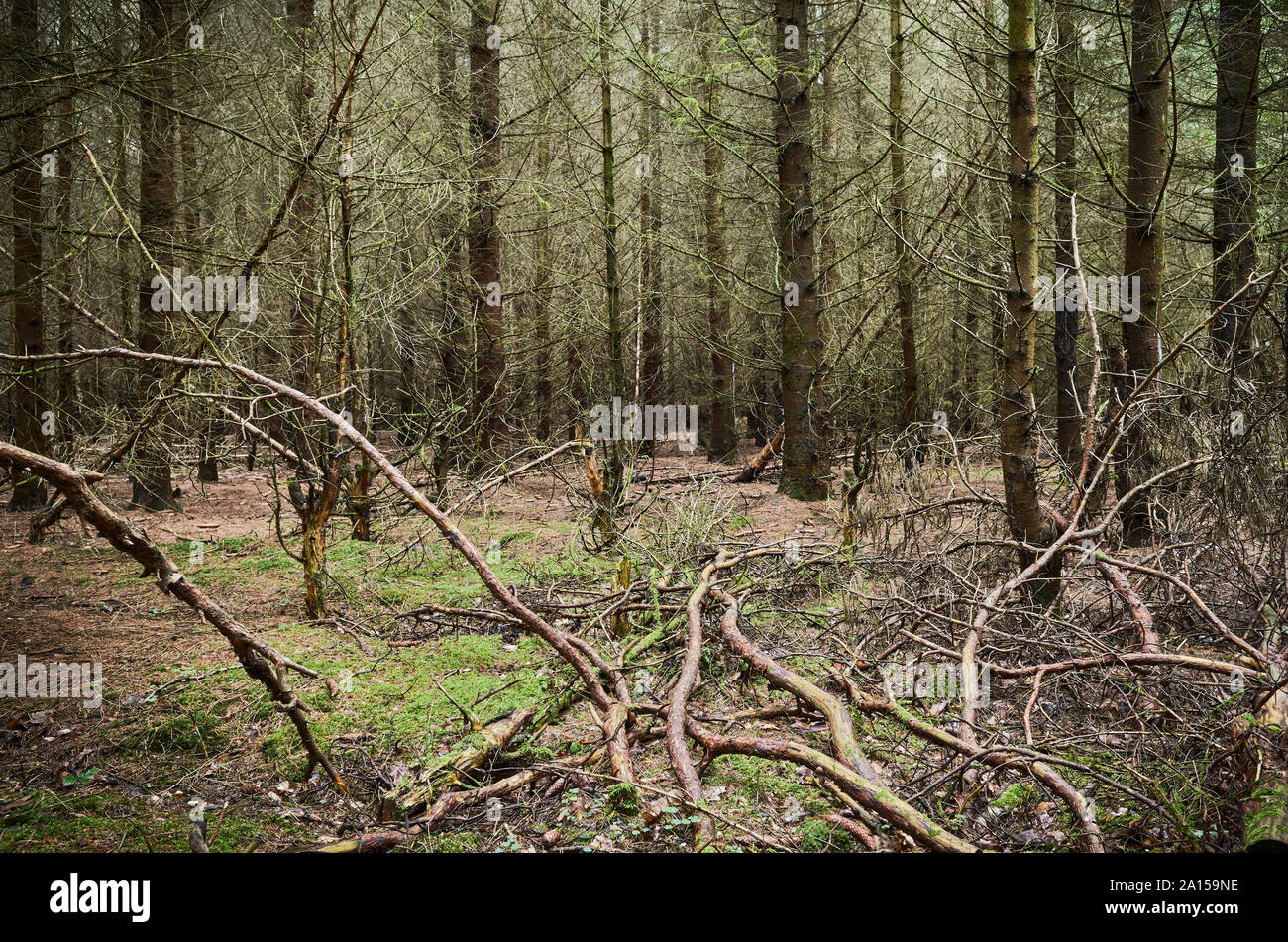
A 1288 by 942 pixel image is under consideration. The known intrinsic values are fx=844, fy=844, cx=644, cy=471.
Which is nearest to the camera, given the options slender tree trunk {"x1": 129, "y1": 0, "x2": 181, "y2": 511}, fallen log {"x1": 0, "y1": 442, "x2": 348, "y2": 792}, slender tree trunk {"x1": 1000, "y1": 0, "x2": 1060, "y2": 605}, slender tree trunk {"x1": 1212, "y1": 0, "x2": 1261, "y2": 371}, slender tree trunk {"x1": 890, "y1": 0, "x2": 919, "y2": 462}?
fallen log {"x1": 0, "y1": 442, "x2": 348, "y2": 792}

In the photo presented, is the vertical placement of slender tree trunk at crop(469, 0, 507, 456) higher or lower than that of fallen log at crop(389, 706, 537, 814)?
higher

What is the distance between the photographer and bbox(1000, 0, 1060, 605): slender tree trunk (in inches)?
209

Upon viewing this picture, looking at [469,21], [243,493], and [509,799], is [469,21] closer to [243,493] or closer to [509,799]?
[243,493]

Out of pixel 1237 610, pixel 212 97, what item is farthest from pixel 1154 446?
pixel 212 97

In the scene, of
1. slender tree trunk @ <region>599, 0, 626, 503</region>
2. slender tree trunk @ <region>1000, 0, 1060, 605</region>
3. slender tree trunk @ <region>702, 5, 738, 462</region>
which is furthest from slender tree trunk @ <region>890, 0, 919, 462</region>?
slender tree trunk @ <region>1000, 0, 1060, 605</region>

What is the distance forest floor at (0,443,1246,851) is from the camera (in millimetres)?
3447

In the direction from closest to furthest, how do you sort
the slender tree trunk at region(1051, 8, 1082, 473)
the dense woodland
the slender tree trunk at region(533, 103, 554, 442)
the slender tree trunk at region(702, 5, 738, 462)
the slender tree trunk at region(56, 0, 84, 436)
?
the dense woodland → the slender tree trunk at region(56, 0, 84, 436) → the slender tree trunk at region(1051, 8, 1082, 473) → the slender tree trunk at region(533, 103, 554, 442) → the slender tree trunk at region(702, 5, 738, 462)

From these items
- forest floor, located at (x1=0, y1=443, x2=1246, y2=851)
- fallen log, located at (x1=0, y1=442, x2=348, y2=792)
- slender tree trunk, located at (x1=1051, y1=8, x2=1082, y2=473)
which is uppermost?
slender tree trunk, located at (x1=1051, y1=8, x2=1082, y2=473)

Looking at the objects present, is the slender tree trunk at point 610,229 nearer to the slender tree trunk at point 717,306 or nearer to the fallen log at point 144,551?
the slender tree trunk at point 717,306

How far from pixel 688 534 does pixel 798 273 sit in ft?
21.3

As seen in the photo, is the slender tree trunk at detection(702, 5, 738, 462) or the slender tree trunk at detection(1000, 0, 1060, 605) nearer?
the slender tree trunk at detection(1000, 0, 1060, 605)

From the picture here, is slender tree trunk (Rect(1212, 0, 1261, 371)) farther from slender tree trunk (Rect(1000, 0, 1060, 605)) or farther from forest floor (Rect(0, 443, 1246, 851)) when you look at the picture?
forest floor (Rect(0, 443, 1246, 851))

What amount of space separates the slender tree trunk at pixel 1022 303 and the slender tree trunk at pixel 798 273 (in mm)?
5866

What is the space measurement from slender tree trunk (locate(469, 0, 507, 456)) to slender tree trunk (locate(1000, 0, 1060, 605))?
839 centimetres
